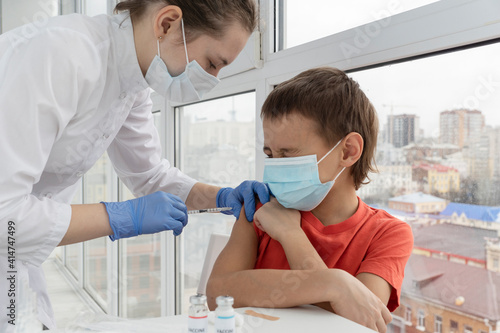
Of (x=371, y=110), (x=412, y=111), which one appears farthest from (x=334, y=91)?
(x=412, y=111)

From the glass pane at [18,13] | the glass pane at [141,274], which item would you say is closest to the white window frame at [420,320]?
the glass pane at [141,274]

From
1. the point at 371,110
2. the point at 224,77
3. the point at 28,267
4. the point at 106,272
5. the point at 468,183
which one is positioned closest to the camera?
the point at 468,183

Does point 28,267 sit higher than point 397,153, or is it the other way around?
point 397,153

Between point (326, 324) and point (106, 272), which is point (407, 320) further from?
point (106, 272)

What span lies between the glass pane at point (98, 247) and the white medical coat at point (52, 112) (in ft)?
8.15

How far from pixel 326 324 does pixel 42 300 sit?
1.12 m

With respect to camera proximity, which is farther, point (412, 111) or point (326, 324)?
point (412, 111)

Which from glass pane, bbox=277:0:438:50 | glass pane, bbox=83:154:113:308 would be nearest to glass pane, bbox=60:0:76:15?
glass pane, bbox=83:154:113:308

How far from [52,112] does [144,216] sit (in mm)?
373

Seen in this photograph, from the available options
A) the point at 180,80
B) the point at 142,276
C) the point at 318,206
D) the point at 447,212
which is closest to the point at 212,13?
the point at 180,80

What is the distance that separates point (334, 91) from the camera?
1283 millimetres

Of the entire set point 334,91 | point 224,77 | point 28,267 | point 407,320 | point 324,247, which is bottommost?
point 407,320

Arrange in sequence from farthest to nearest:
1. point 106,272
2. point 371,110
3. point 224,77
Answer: point 106,272 → point 224,77 → point 371,110

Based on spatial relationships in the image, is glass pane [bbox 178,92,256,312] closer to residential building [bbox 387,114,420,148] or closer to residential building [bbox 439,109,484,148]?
residential building [bbox 387,114,420,148]
